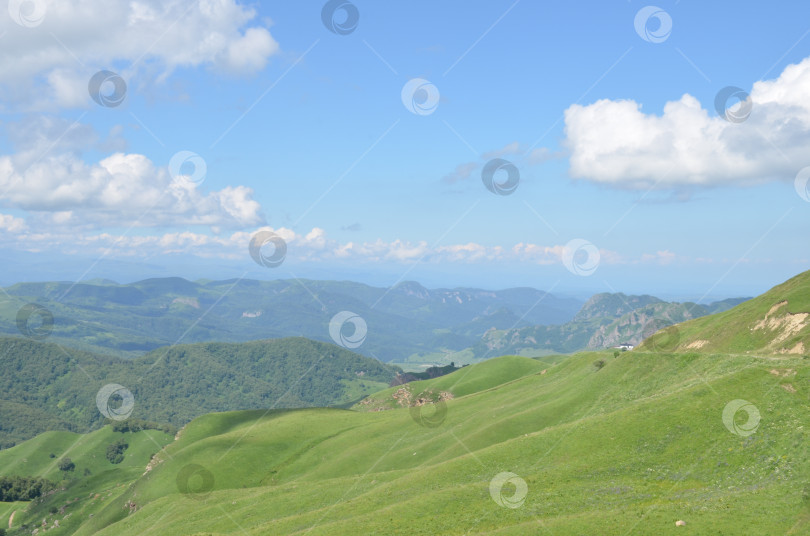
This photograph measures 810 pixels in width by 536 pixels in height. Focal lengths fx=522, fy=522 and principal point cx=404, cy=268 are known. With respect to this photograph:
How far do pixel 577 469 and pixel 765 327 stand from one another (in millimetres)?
46649

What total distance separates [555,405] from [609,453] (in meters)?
31.9

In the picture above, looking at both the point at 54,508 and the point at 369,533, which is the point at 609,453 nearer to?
the point at 369,533

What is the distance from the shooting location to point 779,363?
56938mm

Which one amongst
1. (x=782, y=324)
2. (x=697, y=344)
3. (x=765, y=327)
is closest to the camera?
(x=782, y=324)

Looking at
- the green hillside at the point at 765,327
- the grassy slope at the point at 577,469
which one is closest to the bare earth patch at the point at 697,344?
the green hillside at the point at 765,327

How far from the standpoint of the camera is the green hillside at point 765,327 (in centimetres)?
7250

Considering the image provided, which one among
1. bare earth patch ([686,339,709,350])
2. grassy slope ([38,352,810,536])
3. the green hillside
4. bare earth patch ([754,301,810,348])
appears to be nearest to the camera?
grassy slope ([38,352,810,536])

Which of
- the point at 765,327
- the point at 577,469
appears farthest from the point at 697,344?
the point at 577,469

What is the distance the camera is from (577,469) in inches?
2099

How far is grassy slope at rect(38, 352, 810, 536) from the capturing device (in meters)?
41.0

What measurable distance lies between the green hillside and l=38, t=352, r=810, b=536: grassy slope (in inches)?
406

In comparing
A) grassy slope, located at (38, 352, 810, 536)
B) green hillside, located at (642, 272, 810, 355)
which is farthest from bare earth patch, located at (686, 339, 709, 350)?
grassy slope, located at (38, 352, 810, 536)

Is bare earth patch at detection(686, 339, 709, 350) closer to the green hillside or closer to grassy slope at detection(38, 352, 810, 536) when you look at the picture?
the green hillside

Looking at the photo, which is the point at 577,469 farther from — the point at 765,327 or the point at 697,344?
the point at 697,344
